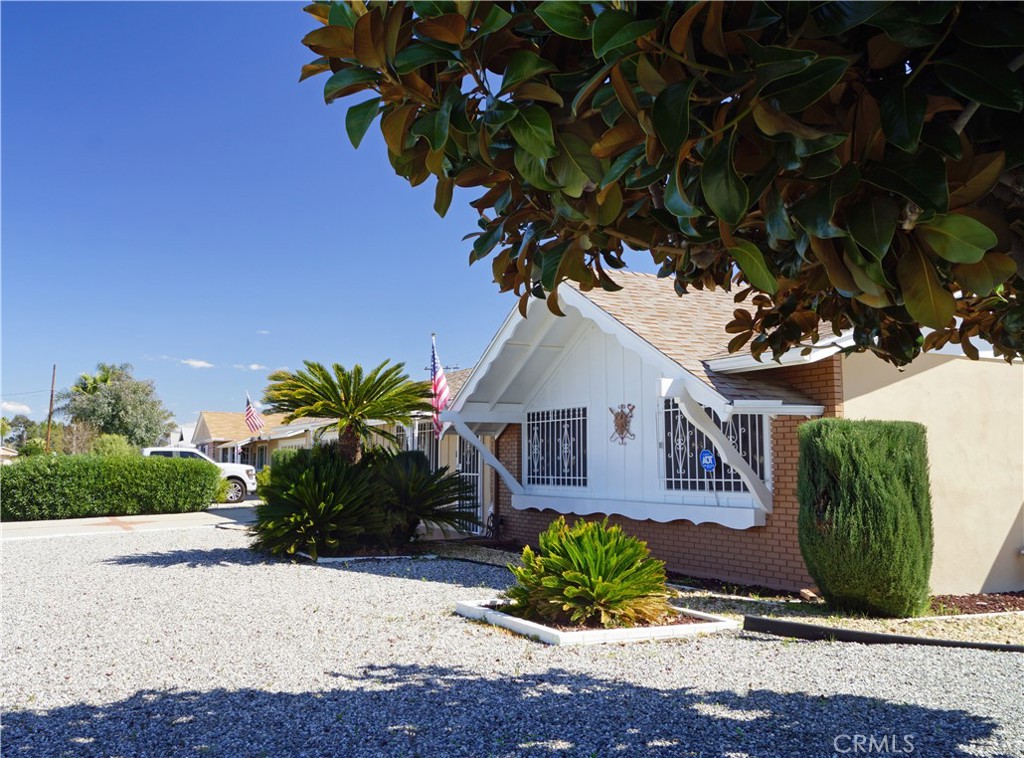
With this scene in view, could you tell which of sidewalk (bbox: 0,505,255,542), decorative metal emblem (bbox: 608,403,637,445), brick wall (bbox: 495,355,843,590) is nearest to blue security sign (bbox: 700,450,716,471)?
brick wall (bbox: 495,355,843,590)

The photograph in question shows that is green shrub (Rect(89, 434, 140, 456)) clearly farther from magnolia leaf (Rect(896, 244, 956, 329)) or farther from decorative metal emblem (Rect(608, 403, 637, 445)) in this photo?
magnolia leaf (Rect(896, 244, 956, 329))

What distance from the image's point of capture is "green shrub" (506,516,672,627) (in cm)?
695

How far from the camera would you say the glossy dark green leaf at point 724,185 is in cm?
148

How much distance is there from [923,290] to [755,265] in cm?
37

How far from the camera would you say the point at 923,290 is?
166cm

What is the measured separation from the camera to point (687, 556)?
1048 centimetres

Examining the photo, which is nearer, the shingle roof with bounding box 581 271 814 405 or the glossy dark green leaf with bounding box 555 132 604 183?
the glossy dark green leaf with bounding box 555 132 604 183

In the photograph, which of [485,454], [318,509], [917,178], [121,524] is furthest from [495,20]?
[121,524]

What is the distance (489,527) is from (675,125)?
14.4m

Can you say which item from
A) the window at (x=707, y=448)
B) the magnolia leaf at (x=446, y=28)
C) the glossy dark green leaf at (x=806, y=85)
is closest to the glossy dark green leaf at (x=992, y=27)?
the glossy dark green leaf at (x=806, y=85)

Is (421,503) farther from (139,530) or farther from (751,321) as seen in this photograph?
(751,321)

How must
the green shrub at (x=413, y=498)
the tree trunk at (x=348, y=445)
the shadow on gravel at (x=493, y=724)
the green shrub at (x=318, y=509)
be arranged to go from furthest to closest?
the green shrub at (x=413, y=498), the tree trunk at (x=348, y=445), the green shrub at (x=318, y=509), the shadow on gravel at (x=493, y=724)

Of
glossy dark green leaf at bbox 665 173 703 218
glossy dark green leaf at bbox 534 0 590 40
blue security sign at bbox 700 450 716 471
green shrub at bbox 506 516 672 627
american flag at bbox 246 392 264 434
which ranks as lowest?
green shrub at bbox 506 516 672 627

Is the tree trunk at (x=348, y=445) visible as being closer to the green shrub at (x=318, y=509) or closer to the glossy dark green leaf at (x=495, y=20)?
the green shrub at (x=318, y=509)
